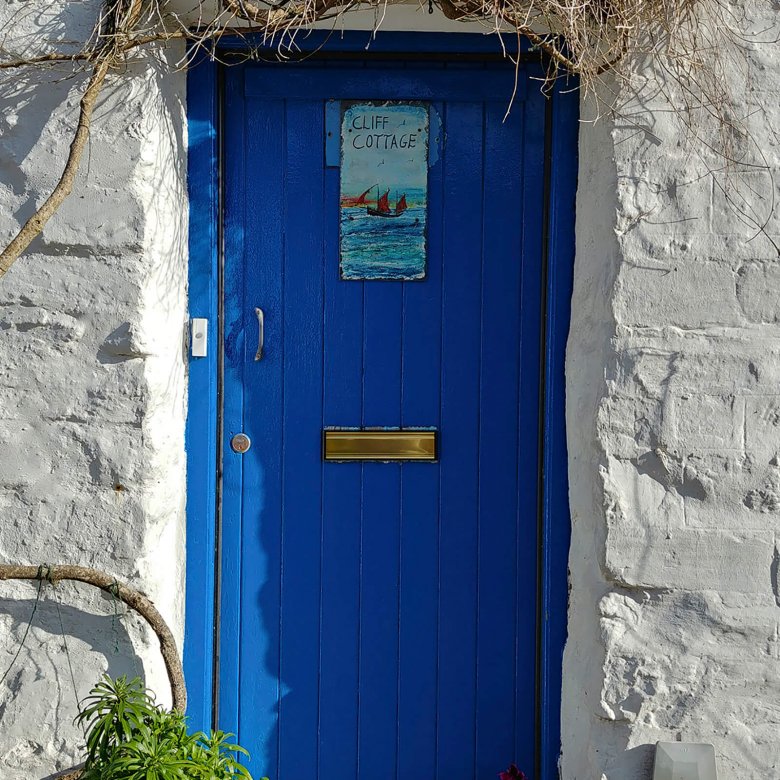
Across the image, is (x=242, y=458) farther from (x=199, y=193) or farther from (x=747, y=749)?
(x=747, y=749)

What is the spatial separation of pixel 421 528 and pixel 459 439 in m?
0.29

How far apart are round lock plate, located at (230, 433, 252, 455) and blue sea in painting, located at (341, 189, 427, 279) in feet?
1.83

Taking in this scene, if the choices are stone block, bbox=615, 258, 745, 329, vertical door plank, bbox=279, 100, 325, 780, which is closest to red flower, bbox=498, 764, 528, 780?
vertical door plank, bbox=279, 100, 325, 780

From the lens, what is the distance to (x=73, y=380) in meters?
2.42

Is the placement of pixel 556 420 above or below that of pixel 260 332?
below

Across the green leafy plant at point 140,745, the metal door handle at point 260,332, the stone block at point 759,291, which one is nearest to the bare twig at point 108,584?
the green leafy plant at point 140,745

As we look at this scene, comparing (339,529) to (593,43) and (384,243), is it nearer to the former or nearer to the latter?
(384,243)

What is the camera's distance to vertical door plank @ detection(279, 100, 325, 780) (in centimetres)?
270

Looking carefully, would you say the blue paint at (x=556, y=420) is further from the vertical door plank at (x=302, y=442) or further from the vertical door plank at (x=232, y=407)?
the vertical door plank at (x=232, y=407)

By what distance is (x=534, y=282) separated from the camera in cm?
270

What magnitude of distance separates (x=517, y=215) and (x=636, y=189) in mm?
412

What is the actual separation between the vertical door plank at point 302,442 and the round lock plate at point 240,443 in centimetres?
11

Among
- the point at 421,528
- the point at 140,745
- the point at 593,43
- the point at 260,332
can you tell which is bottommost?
the point at 140,745

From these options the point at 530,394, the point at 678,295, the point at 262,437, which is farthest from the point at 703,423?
the point at 262,437
